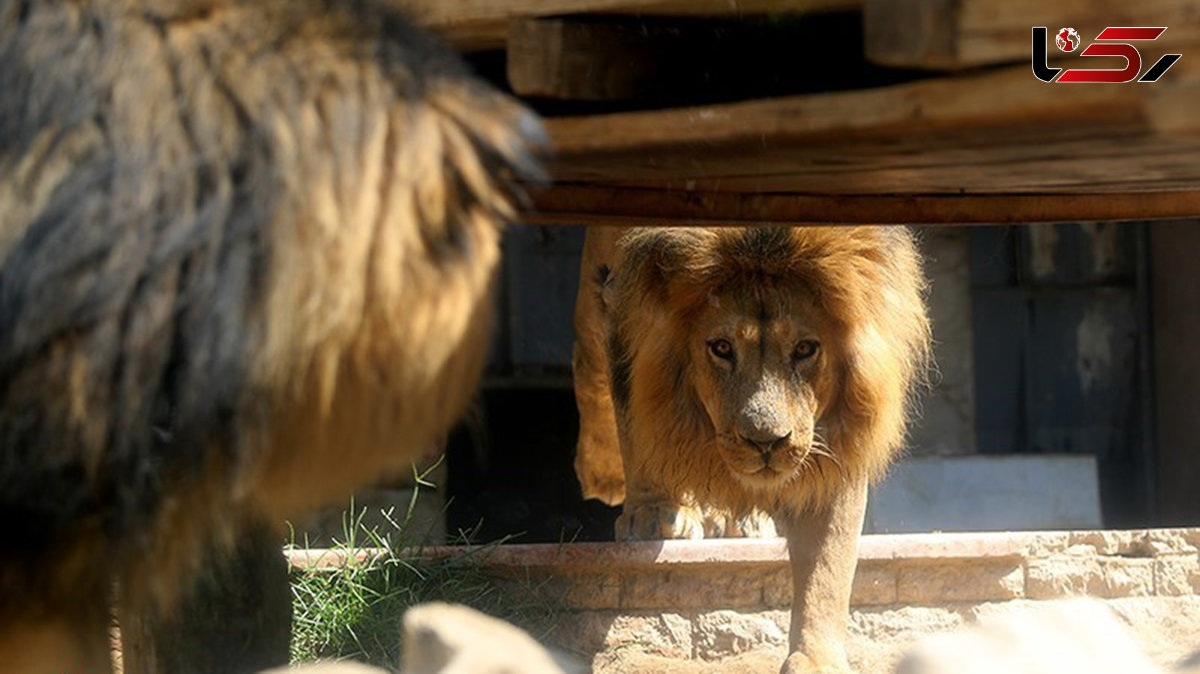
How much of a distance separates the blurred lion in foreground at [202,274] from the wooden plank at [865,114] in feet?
1.54

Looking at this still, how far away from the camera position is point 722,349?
16.6 feet

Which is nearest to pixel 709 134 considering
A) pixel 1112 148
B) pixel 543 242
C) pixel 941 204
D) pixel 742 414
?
pixel 1112 148

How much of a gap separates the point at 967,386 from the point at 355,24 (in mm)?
7943

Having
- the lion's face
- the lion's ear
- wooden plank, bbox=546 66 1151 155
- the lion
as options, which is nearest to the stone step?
the lion

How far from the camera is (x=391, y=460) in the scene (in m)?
1.98

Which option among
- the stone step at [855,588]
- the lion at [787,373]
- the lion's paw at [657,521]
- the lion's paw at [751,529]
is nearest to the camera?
the lion at [787,373]

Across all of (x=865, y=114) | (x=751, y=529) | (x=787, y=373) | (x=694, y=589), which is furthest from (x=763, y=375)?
(x=865, y=114)

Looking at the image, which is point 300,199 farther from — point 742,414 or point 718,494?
point 718,494

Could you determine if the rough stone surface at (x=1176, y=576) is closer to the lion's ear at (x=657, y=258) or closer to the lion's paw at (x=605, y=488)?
the lion's paw at (x=605, y=488)

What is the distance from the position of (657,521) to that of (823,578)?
105 centimetres

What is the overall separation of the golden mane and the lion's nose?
1.15 ft

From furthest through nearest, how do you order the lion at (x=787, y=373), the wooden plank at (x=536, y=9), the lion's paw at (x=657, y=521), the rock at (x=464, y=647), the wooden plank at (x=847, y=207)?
the lion's paw at (x=657, y=521) → the lion at (x=787, y=373) → the wooden plank at (x=847, y=207) → the wooden plank at (x=536, y=9) → the rock at (x=464, y=647)

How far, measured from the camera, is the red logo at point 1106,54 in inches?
77.9

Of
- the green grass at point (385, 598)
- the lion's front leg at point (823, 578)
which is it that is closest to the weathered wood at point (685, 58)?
the lion's front leg at point (823, 578)
